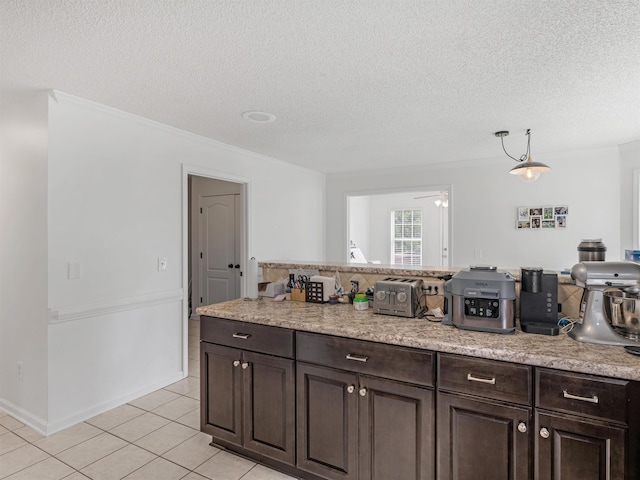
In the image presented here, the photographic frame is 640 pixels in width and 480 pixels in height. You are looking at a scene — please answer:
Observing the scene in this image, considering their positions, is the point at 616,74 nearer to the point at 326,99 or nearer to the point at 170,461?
the point at 326,99

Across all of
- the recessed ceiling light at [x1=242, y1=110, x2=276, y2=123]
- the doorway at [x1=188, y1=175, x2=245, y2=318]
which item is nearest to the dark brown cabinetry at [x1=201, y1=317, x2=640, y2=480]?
the recessed ceiling light at [x1=242, y1=110, x2=276, y2=123]

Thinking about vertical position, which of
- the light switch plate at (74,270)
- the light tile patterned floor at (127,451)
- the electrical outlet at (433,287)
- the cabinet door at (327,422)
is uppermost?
the light switch plate at (74,270)

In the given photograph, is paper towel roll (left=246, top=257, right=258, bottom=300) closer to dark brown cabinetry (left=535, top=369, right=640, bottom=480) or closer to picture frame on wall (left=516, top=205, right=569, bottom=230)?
dark brown cabinetry (left=535, top=369, right=640, bottom=480)

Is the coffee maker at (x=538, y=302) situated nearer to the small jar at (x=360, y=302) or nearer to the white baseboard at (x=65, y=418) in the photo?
the small jar at (x=360, y=302)

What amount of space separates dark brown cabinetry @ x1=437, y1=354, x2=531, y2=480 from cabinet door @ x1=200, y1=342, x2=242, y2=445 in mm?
1151

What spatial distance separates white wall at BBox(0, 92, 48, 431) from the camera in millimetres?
2551

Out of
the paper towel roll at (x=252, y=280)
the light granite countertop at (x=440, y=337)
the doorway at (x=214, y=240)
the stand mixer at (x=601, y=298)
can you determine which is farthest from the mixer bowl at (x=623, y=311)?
the doorway at (x=214, y=240)

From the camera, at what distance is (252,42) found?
6.23 feet

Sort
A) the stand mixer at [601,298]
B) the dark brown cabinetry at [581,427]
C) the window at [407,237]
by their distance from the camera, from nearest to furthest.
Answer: the dark brown cabinetry at [581,427]
the stand mixer at [601,298]
the window at [407,237]

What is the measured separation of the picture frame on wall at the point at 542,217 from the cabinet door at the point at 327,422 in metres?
3.92

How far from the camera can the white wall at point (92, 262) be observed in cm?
256

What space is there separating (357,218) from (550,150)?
426 cm

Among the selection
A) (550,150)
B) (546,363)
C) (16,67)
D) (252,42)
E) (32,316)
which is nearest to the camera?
(546,363)

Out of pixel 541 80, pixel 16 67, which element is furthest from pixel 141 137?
pixel 541 80
